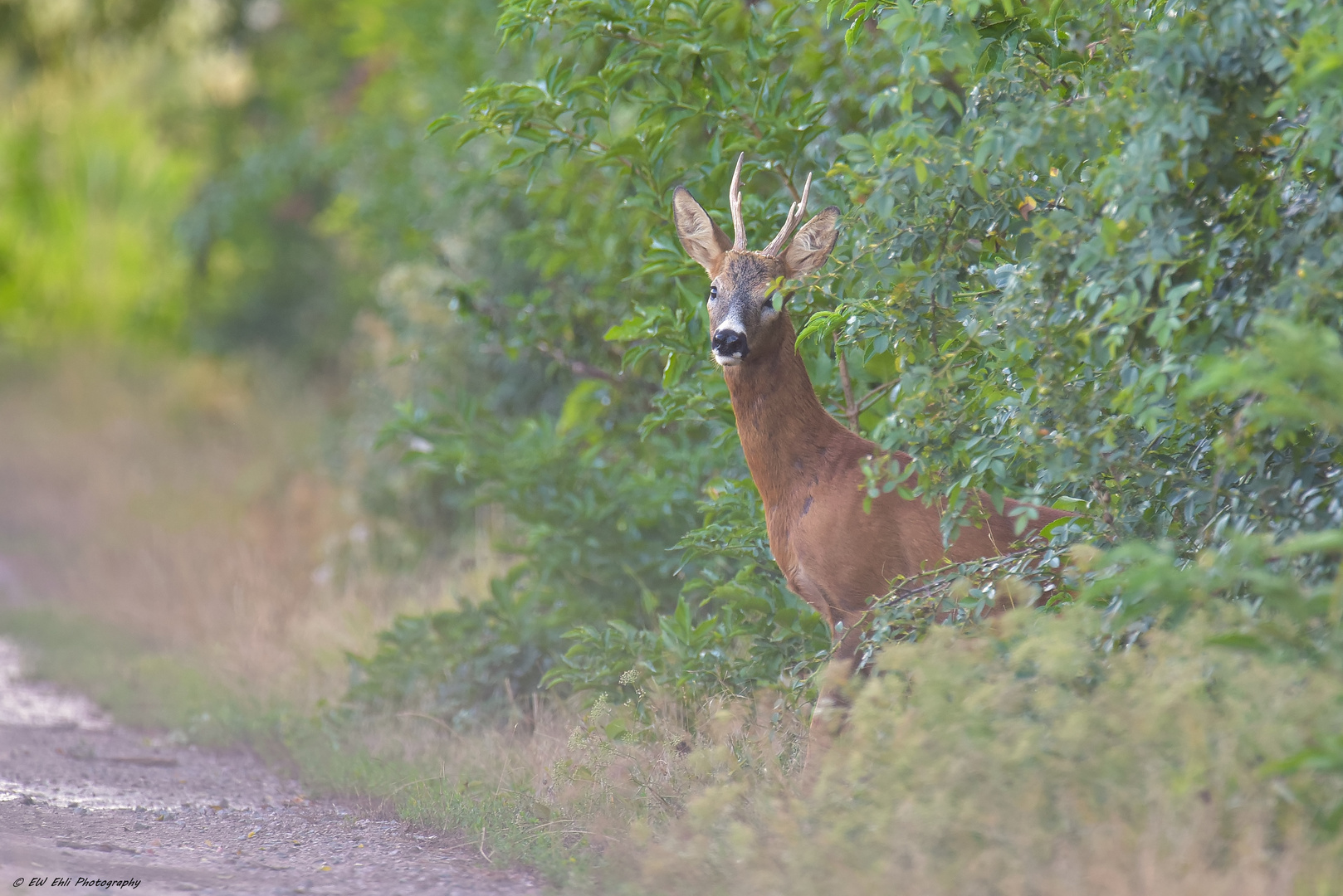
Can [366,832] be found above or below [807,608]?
below

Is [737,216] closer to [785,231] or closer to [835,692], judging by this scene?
[785,231]

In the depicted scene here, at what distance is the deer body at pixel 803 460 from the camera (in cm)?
505

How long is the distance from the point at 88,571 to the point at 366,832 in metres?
7.35

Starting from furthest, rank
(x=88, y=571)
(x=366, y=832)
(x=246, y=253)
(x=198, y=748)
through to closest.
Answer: (x=246, y=253)
(x=88, y=571)
(x=198, y=748)
(x=366, y=832)

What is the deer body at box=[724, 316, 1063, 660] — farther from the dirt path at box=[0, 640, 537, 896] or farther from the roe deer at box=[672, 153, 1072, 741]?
the dirt path at box=[0, 640, 537, 896]

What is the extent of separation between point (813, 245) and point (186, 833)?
10.6ft

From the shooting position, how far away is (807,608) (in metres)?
5.79

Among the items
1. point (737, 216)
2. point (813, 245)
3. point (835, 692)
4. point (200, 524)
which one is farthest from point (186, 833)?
point (200, 524)

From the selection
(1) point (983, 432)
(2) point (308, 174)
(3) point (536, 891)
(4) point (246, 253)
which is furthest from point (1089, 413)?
(4) point (246, 253)

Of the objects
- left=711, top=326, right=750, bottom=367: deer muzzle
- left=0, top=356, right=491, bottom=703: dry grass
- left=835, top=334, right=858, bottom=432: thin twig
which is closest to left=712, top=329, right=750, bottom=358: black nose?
left=711, top=326, right=750, bottom=367: deer muzzle

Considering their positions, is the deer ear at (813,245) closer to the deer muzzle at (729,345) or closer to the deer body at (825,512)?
the deer body at (825,512)

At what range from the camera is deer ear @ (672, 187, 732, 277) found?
5461 mm

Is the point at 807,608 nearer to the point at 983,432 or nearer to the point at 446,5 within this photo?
the point at 983,432

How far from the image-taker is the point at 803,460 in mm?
5242
